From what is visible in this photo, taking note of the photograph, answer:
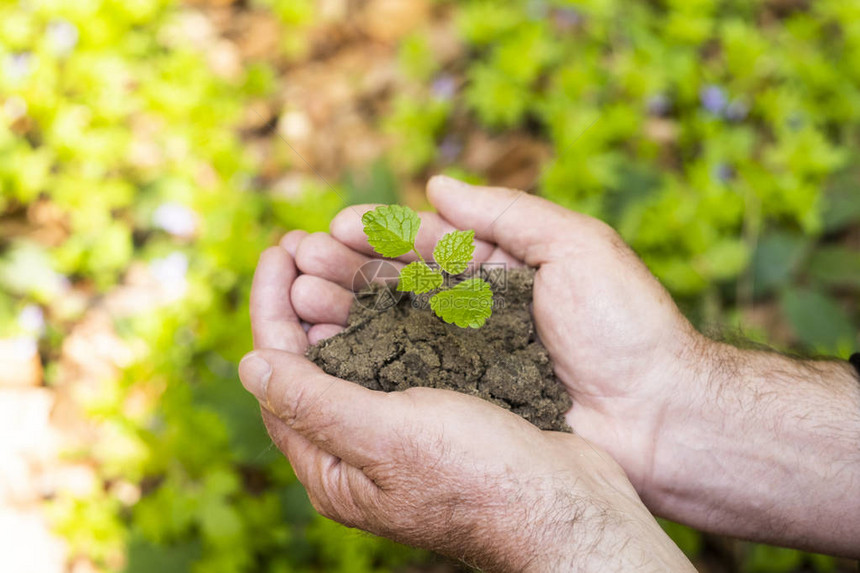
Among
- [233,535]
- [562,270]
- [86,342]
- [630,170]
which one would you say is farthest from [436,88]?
[233,535]

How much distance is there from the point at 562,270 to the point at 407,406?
2.03 ft

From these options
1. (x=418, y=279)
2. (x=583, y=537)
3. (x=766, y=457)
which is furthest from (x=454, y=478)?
(x=766, y=457)

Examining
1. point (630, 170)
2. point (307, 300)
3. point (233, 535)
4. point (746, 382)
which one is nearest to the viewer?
point (307, 300)

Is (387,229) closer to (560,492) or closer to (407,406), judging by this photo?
(407,406)

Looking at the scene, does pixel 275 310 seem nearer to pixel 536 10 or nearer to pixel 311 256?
pixel 311 256

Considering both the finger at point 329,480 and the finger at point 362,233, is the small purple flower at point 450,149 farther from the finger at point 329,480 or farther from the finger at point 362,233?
the finger at point 329,480

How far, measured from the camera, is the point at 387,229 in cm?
147

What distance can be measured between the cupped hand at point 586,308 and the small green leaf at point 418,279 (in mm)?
144

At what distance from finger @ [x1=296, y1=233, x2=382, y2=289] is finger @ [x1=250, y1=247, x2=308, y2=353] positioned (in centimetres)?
5

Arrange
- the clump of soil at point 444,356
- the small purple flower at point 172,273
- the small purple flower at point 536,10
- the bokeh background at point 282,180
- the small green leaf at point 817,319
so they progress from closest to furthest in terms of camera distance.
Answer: the clump of soil at point 444,356, the bokeh background at point 282,180, the small green leaf at point 817,319, the small purple flower at point 172,273, the small purple flower at point 536,10

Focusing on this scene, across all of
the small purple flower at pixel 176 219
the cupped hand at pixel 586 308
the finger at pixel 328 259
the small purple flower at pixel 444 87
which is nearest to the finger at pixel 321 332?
the cupped hand at pixel 586 308

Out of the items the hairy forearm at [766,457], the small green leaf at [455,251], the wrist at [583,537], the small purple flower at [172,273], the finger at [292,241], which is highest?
the small green leaf at [455,251]

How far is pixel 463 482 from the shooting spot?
4.31 feet

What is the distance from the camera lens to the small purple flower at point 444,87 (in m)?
2.98
